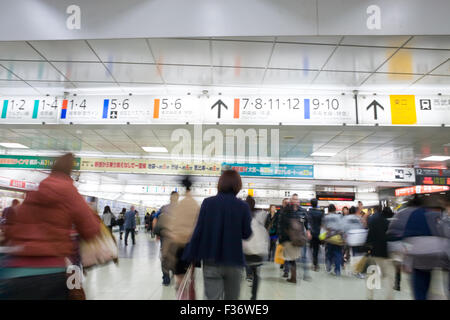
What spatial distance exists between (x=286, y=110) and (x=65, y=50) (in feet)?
11.8

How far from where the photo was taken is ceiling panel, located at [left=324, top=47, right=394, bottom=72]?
398 cm

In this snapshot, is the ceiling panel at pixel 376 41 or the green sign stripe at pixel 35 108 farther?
the green sign stripe at pixel 35 108

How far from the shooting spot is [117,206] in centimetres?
2211

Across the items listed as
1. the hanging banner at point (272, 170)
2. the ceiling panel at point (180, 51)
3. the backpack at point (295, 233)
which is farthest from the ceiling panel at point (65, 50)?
the hanging banner at point (272, 170)

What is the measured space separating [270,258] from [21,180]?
447 inches

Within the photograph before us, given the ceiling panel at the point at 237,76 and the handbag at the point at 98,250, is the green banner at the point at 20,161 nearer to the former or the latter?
the ceiling panel at the point at 237,76

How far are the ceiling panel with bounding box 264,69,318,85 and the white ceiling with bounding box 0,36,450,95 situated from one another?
2cm

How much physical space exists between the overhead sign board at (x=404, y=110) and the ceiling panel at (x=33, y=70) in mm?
5312

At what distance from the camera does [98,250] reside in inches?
66.7

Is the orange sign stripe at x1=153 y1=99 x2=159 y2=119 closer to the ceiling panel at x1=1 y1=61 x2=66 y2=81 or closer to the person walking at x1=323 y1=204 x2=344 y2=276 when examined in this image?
the ceiling panel at x1=1 y1=61 x2=66 y2=81

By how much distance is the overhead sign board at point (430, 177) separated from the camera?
998 cm

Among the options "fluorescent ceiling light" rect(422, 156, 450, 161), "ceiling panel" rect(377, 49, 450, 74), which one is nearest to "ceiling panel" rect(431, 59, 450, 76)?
"ceiling panel" rect(377, 49, 450, 74)

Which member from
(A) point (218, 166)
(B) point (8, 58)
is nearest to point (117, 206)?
(A) point (218, 166)
